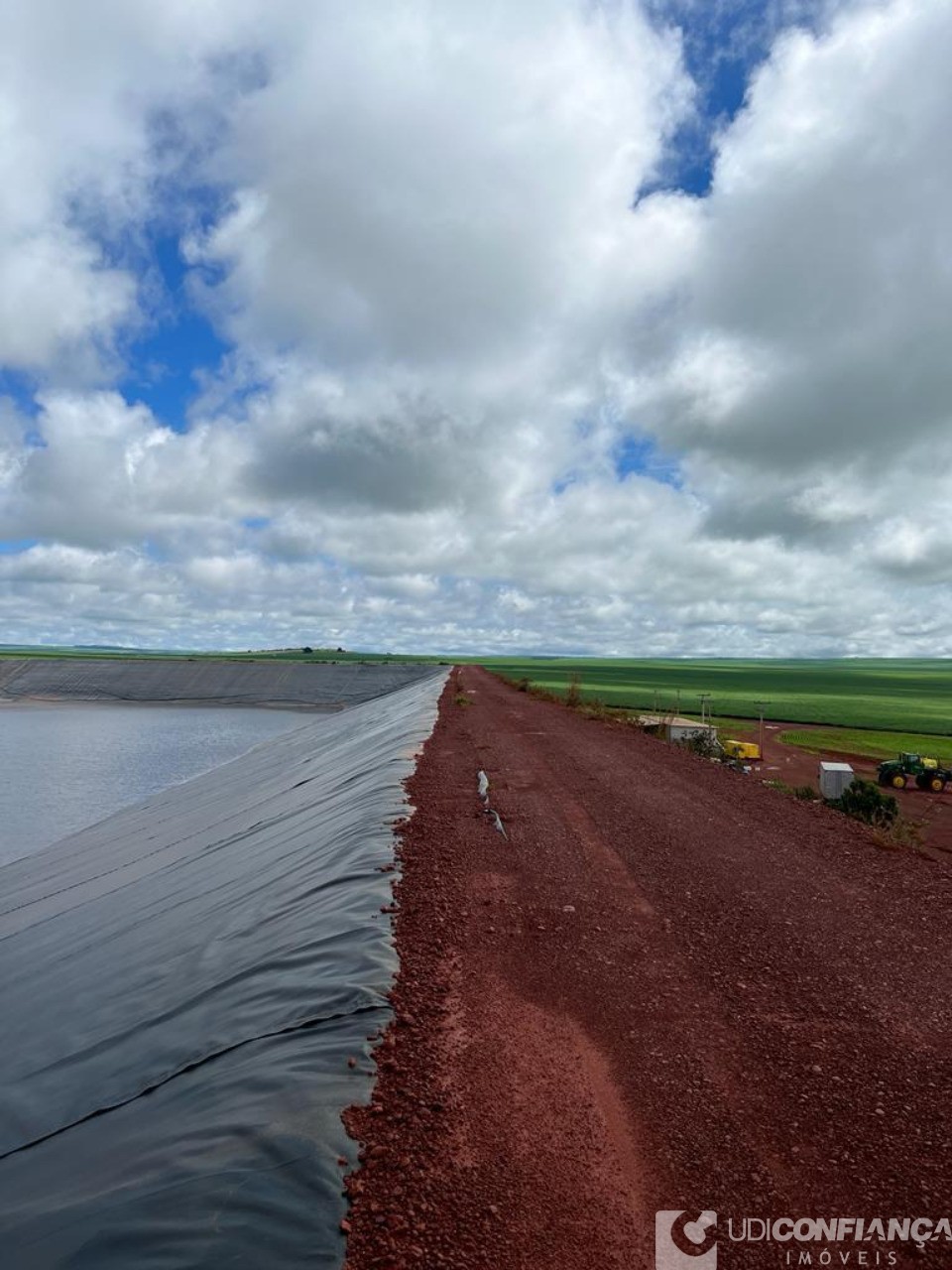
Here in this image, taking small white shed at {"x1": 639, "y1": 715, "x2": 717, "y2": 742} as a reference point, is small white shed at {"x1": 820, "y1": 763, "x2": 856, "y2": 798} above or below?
below

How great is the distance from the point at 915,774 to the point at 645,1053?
3534 cm

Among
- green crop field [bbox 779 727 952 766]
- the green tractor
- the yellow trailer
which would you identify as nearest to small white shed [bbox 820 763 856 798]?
the yellow trailer

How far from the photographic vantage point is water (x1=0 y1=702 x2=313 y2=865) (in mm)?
23031

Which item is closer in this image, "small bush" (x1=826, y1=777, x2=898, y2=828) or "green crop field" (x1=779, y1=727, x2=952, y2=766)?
"small bush" (x1=826, y1=777, x2=898, y2=828)

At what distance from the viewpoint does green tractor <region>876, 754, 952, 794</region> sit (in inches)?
1304

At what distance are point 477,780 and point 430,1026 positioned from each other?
9099mm

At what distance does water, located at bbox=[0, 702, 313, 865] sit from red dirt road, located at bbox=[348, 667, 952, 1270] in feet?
55.7

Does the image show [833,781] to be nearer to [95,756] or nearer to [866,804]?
[866,804]

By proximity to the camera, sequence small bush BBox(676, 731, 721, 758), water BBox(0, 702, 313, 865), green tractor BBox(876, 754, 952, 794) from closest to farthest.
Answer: water BBox(0, 702, 313, 865) < small bush BBox(676, 731, 721, 758) < green tractor BBox(876, 754, 952, 794)

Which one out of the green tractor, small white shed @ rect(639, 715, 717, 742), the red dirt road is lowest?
the green tractor

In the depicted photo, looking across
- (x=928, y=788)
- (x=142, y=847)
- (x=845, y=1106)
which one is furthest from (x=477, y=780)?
(x=928, y=788)

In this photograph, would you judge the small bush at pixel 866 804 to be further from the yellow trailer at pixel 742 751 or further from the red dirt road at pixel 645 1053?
the yellow trailer at pixel 742 751

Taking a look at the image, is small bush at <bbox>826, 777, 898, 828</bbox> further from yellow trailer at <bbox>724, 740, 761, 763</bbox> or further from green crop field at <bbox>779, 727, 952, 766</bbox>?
green crop field at <bbox>779, 727, 952, 766</bbox>

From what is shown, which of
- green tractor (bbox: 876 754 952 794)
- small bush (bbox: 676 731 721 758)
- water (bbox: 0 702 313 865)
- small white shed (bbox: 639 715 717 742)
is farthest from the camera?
green tractor (bbox: 876 754 952 794)
